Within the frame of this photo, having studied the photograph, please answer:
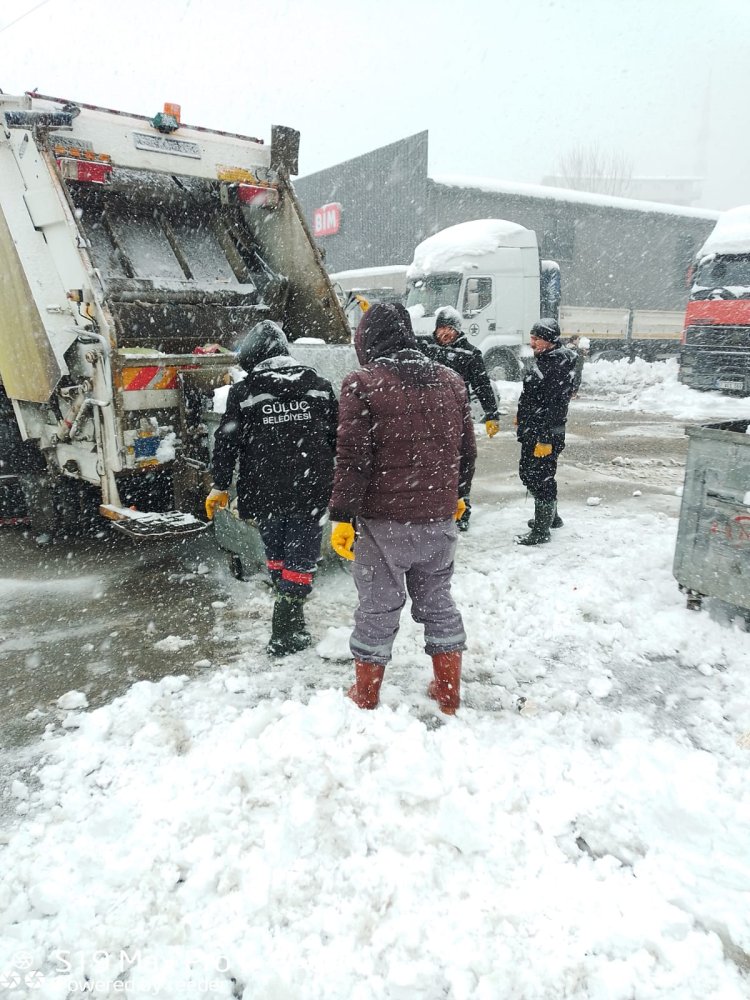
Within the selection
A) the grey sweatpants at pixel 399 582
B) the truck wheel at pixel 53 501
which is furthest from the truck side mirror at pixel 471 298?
the grey sweatpants at pixel 399 582

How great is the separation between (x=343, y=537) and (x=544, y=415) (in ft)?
8.58

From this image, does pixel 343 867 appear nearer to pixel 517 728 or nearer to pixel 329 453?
pixel 517 728

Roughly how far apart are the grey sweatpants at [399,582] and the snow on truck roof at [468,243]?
35.1ft

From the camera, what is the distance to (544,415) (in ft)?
15.9

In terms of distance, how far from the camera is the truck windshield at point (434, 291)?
1234 centimetres

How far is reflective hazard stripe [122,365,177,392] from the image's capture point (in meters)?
4.14

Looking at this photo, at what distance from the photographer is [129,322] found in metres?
4.48

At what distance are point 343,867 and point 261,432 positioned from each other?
1.91 meters

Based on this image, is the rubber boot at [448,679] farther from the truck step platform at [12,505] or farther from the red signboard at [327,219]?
the red signboard at [327,219]

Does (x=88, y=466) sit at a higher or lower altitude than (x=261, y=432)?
lower

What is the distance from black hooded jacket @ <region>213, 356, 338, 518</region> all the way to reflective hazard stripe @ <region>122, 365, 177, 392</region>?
1209 millimetres

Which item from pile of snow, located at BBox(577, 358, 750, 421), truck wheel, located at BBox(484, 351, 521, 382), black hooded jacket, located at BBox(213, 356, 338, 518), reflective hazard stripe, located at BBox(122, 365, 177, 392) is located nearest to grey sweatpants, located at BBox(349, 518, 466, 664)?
black hooded jacket, located at BBox(213, 356, 338, 518)

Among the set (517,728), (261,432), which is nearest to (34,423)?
(261,432)

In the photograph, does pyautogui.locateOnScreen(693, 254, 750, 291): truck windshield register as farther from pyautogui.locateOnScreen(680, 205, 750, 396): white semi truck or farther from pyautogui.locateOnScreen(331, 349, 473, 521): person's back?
pyautogui.locateOnScreen(331, 349, 473, 521): person's back
